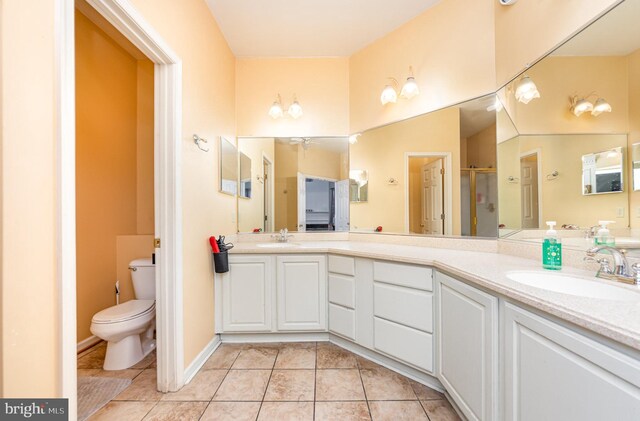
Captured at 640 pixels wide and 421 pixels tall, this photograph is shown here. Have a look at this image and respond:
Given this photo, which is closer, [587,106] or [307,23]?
[587,106]

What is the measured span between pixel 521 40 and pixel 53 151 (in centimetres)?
240

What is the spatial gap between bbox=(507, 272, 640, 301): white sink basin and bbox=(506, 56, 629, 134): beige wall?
66 cm

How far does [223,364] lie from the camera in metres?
1.86

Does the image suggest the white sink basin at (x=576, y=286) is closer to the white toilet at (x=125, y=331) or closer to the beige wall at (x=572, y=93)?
the beige wall at (x=572, y=93)

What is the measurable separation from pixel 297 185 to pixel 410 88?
53.4 inches

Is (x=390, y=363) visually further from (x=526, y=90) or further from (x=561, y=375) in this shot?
(x=526, y=90)

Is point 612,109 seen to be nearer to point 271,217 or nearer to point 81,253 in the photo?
point 271,217

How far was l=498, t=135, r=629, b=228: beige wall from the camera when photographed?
1134 mm

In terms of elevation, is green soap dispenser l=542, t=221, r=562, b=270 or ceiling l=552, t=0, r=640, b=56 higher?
ceiling l=552, t=0, r=640, b=56

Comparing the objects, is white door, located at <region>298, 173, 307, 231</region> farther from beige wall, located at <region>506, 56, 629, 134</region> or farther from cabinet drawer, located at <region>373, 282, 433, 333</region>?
beige wall, located at <region>506, 56, 629, 134</region>

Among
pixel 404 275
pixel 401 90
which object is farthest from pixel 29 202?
pixel 401 90

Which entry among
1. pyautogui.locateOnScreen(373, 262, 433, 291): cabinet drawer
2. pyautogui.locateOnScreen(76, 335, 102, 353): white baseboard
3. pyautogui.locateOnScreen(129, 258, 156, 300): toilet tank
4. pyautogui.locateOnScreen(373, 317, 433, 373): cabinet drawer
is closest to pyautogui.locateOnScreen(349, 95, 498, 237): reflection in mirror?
pyautogui.locateOnScreen(373, 262, 433, 291): cabinet drawer

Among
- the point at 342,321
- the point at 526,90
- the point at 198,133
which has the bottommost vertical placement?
the point at 342,321

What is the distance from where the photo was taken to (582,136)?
1.22 m
